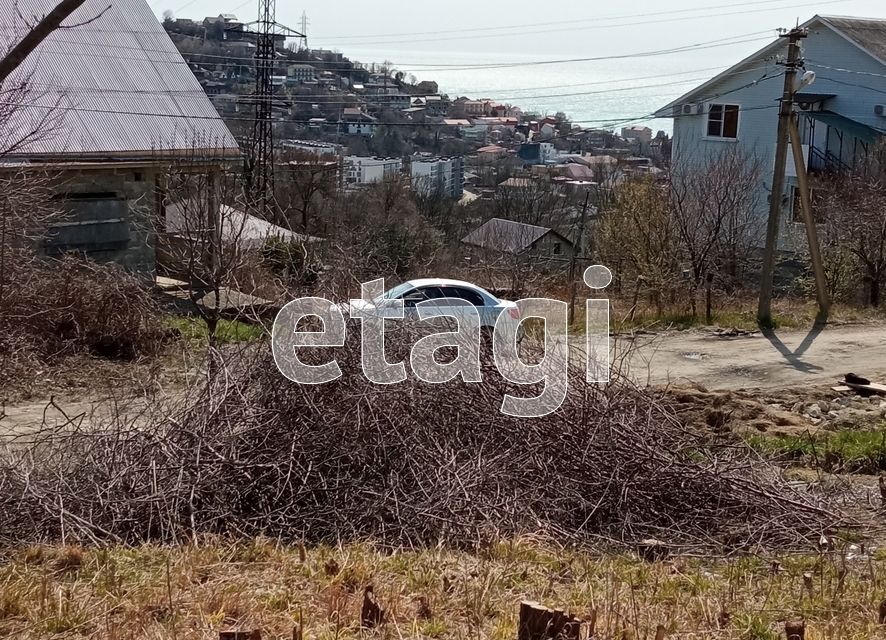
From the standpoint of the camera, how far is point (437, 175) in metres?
49.1

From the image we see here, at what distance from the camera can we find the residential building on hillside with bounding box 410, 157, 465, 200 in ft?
158

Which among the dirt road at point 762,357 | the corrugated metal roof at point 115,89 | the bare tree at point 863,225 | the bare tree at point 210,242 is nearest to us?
the bare tree at point 210,242

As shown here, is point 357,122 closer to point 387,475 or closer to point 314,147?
point 314,147

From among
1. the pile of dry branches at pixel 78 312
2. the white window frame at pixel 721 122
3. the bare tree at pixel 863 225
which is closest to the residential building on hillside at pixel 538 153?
the white window frame at pixel 721 122

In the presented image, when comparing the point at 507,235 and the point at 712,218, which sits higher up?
the point at 712,218

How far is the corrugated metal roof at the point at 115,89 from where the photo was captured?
18.7 metres

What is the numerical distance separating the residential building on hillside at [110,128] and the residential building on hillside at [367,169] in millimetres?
21769

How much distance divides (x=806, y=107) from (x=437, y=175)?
21.0m

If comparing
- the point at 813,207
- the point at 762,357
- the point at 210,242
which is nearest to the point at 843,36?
the point at 813,207

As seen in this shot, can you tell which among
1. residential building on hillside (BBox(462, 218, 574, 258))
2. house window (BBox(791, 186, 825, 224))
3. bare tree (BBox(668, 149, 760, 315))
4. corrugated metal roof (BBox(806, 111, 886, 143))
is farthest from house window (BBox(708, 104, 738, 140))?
bare tree (BBox(668, 149, 760, 315))

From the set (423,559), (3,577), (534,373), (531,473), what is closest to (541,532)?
(531,473)

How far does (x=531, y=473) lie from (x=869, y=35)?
101 ft

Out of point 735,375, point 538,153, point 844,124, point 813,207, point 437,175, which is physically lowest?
point 735,375

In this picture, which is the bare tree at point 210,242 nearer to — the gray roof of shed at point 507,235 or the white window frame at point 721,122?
the gray roof of shed at point 507,235
